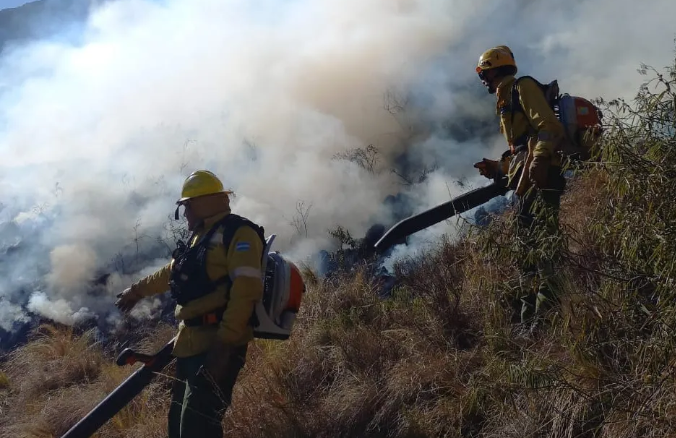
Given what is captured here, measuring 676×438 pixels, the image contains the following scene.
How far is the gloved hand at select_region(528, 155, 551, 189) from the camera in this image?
3717 mm

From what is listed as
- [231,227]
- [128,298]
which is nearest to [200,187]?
[231,227]

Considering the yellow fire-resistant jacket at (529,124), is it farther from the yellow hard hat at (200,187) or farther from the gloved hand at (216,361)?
the gloved hand at (216,361)

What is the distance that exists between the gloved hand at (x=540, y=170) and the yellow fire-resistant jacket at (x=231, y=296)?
4.78ft

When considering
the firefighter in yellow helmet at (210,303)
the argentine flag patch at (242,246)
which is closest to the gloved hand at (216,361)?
the firefighter in yellow helmet at (210,303)

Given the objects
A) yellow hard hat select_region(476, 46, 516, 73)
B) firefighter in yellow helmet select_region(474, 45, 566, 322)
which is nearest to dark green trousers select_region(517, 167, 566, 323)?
firefighter in yellow helmet select_region(474, 45, 566, 322)

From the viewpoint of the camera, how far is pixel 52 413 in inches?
206

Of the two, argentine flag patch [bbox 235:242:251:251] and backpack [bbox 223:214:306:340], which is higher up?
argentine flag patch [bbox 235:242:251:251]

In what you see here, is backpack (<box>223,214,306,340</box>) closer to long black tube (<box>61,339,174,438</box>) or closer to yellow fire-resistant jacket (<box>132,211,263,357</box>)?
yellow fire-resistant jacket (<box>132,211,263,357</box>)

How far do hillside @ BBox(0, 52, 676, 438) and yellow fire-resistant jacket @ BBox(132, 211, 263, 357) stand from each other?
60cm

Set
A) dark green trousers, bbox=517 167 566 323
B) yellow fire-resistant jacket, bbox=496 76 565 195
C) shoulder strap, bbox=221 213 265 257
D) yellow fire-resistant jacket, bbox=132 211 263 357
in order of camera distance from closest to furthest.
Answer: dark green trousers, bbox=517 167 566 323 < yellow fire-resistant jacket, bbox=132 211 263 357 < shoulder strap, bbox=221 213 265 257 < yellow fire-resistant jacket, bbox=496 76 565 195

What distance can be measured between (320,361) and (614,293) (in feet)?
6.89

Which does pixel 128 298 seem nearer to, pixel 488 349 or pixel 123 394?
pixel 123 394

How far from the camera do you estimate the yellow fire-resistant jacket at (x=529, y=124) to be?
377cm

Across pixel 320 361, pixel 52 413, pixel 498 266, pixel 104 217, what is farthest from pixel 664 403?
pixel 104 217
